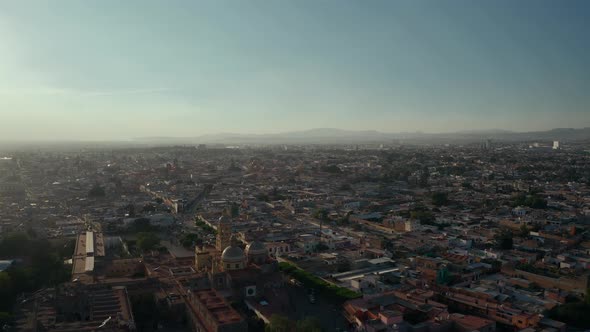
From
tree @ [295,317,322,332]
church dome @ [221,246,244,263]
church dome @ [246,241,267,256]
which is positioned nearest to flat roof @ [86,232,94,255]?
church dome @ [221,246,244,263]

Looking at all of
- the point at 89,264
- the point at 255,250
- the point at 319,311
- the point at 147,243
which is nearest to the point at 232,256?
the point at 255,250

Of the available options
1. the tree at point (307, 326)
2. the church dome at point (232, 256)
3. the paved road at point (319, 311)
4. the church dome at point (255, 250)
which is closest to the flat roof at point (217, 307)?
the tree at point (307, 326)

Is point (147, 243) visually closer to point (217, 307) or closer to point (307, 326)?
point (217, 307)

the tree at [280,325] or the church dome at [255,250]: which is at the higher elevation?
the church dome at [255,250]

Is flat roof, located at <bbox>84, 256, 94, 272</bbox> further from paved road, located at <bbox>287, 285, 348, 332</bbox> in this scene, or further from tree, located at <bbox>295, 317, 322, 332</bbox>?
tree, located at <bbox>295, 317, 322, 332</bbox>

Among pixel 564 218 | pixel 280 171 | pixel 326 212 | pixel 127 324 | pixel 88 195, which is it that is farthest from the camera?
pixel 280 171

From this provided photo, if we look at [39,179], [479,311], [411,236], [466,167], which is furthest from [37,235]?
[466,167]

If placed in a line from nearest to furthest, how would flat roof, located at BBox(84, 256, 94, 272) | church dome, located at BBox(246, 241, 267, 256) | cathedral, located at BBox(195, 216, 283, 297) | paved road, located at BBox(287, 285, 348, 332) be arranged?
paved road, located at BBox(287, 285, 348, 332) < cathedral, located at BBox(195, 216, 283, 297) < church dome, located at BBox(246, 241, 267, 256) < flat roof, located at BBox(84, 256, 94, 272)

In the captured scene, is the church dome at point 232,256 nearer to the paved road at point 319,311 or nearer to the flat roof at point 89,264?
the paved road at point 319,311

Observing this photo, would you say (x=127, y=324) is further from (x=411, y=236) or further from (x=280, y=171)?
(x=280, y=171)
